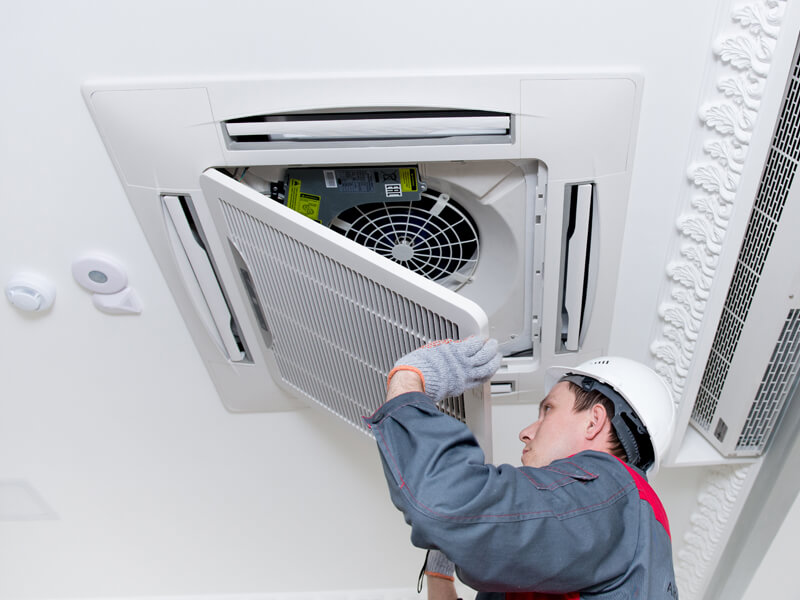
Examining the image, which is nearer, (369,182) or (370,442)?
(369,182)

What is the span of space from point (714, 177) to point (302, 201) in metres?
0.70

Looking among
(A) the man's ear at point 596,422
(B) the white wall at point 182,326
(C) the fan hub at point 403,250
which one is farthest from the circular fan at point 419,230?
(A) the man's ear at point 596,422

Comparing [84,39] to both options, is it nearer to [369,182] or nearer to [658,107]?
[369,182]

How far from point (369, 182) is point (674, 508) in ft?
4.03

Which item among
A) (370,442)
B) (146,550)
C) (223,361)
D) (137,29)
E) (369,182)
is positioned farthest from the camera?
(146,550)

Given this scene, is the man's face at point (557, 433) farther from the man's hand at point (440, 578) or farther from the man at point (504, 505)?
the man's hand at point (440, 578)

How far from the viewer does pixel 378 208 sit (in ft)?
3.57

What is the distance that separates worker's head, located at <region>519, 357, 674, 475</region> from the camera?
97 cm

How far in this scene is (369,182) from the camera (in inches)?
40.9

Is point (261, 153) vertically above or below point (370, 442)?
above

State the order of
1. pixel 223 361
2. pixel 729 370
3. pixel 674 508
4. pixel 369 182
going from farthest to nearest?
pixel 674 508, pixel 223 361, pixel 729 370, pixel 369 182

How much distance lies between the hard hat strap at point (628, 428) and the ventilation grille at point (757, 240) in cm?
31

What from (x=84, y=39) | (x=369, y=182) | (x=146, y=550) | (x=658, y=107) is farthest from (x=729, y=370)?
(x=146, y=550)

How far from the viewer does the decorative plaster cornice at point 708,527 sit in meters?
1.42
